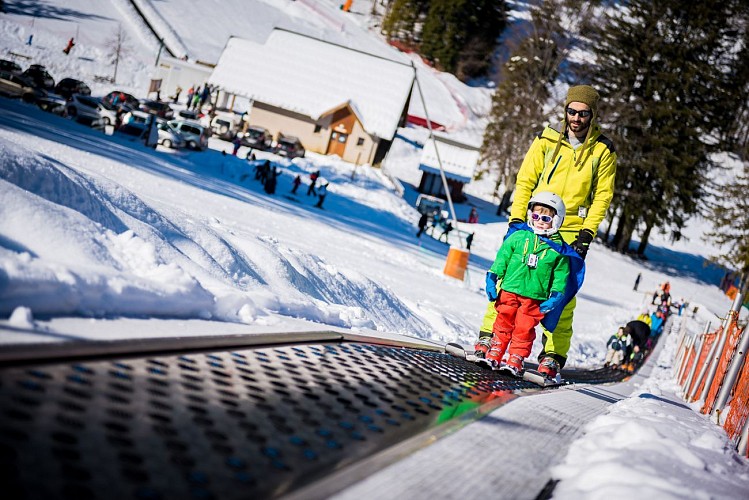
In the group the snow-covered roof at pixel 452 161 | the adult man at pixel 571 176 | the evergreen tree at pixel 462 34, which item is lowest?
the adult man at pixel 571 176

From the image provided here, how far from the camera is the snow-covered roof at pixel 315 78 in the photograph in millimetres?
47875

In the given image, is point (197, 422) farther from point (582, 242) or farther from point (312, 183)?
point (312, 183)

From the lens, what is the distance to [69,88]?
41.8 m

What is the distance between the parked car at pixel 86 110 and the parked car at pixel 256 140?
814 centimetres

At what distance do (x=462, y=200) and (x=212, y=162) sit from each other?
2702 centimetres

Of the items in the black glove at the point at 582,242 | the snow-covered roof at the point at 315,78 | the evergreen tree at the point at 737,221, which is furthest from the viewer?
the snow-covered roof at the point at 315,78

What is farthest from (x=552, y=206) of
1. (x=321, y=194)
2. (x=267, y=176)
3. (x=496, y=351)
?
(x=321, y=194)

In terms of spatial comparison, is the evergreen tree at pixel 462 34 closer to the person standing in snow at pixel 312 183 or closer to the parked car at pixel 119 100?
the parked car at pixel 119 100

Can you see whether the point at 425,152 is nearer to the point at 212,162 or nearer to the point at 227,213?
the point at 212,162

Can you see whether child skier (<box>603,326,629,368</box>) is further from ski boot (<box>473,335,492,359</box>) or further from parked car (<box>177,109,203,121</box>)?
parked car (<box>177,109,203,121</box>)

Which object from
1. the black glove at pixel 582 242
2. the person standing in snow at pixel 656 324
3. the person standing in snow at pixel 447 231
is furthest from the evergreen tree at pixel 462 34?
the black glove at pixel 582 242

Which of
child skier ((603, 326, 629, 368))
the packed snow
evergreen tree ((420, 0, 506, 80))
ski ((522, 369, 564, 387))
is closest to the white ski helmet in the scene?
ski ((522, 369, 564, 387))

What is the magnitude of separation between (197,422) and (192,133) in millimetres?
32418

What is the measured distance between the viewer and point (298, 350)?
11.9ft
